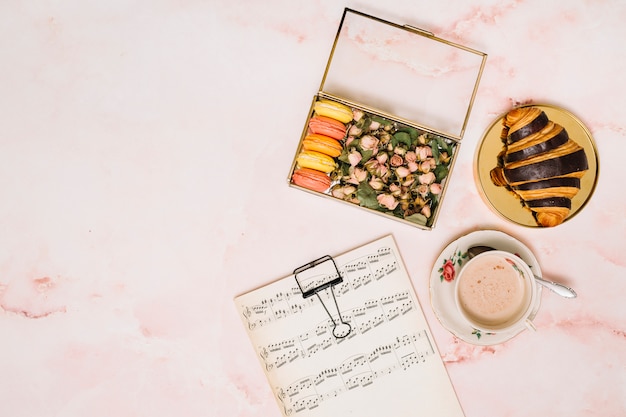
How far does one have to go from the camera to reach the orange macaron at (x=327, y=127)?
1.05 m

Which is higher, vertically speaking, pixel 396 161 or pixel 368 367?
pixel 396 161

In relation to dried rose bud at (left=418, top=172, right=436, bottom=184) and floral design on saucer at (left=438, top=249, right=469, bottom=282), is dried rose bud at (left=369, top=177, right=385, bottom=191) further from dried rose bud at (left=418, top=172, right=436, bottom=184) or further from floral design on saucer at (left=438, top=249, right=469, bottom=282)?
floral design on saucer at (left=438, top=249, right=469, bottom=282)

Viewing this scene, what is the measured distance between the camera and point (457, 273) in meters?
1.12

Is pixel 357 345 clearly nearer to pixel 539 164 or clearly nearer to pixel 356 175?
pixel 356 175

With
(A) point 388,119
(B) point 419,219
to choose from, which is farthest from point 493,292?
(A) point 388,119

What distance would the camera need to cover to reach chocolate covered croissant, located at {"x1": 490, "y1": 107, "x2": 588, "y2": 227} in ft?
3.45

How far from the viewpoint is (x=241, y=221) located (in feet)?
3.73

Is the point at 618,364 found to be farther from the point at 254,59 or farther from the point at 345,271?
the point at 254,59

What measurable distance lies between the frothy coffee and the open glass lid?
0.30 metres

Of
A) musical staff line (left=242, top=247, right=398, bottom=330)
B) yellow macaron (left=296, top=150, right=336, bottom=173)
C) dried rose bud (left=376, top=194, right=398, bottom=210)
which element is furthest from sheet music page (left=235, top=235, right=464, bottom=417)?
yellow macaron (left=296, top=150, right=336, bottom=173)

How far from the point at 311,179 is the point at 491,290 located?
46 centimetres

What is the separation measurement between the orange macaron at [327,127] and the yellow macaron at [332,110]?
11 millimetres

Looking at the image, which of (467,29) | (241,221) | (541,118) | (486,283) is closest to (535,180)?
(541,118)

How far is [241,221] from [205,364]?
0.34 metres
